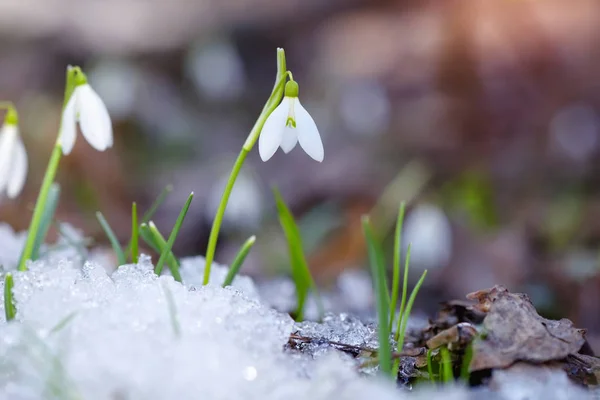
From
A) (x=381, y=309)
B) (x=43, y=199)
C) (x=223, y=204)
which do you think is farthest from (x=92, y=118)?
(x=381, y=309)

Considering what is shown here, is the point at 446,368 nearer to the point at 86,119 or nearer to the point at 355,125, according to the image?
the point at 86,119

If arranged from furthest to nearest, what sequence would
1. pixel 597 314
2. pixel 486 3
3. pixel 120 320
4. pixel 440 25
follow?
pixel 440 25
pixel 486 3
pixel 597 314
pixel 120 320

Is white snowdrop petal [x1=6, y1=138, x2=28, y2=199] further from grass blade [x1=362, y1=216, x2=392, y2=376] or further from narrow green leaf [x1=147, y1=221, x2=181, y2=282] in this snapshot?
grass blade [x1=362, y1=216, x2=392, y2=376]

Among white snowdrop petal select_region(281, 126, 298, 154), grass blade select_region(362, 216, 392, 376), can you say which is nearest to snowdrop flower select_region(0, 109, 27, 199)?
white snowdrop petal select_region(281, 126, 298, 154)

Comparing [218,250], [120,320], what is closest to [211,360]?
[120,320]

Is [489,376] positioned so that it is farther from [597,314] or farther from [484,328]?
[597,314]

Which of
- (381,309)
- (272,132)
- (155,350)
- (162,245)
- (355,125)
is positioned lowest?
(155,350)
